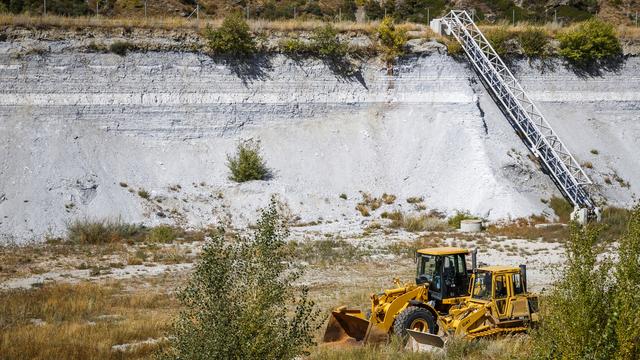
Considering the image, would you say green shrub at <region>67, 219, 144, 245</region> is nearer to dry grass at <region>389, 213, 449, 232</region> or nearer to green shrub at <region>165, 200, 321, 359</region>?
dry grass at <region>389, 213, 449, 232</region>

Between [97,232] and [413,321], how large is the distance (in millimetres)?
19217

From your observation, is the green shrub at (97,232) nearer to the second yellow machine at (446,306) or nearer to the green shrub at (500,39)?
the second yellow machine at (446,306)

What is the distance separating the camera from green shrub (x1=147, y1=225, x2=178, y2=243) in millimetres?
29484

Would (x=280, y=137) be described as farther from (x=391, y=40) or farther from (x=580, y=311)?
(x=580, y=311)

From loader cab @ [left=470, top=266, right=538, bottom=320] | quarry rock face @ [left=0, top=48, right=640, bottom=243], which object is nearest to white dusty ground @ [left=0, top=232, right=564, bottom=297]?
quarry rock face @ [left=0, top=48, right=640, bottom=243]

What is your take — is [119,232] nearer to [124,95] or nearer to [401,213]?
[124,95]

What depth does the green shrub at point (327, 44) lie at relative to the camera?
39.5 metres

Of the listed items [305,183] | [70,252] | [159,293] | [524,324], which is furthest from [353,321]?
[305,183]

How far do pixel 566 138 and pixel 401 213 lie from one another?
11.2m

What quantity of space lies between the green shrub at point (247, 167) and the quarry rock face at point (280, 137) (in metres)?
0.53

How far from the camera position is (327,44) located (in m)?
39.5

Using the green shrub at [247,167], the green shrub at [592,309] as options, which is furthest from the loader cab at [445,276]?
the green shrub at [247,167]

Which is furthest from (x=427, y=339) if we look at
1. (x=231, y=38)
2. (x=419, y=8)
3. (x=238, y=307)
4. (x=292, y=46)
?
(x=419, y=8)

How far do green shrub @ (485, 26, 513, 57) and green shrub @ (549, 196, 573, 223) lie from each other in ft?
34.4
